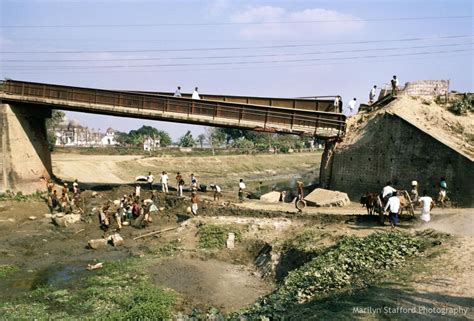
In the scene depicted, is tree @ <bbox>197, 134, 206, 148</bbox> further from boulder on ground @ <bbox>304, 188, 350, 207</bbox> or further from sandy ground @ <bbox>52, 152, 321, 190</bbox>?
boulder on ground @ <bbox>304, 188, 350, 207</bbox>

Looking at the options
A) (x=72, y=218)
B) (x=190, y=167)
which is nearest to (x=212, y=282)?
(x=72, y=218)

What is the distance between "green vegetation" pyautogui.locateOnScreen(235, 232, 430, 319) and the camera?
12.2 m

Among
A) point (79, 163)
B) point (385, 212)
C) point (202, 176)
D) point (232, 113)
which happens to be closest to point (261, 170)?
point (202, 176)

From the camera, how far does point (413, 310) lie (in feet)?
32.7

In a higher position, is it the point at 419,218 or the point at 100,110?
the point at 100,110

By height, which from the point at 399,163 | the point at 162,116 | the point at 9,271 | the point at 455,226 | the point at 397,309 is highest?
the point at 162,116

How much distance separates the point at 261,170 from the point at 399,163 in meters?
47.5

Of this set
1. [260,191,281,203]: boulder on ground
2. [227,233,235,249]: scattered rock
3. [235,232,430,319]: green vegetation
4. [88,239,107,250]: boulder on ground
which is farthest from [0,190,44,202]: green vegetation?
[235,232,430,319]: green vegetation

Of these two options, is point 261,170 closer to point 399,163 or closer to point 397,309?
point 399,163

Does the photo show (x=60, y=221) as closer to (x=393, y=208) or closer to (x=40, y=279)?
(x=40, y=279)

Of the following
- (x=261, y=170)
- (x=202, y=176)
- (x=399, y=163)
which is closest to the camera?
(x=399, y=163)

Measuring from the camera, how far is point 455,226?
16.2m

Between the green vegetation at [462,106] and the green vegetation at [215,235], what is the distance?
15.8 m

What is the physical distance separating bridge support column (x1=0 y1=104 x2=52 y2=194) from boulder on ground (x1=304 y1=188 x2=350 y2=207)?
793 inches
